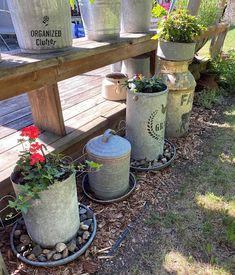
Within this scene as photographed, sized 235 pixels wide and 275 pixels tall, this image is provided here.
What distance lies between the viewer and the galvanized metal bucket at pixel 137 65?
3.21 m

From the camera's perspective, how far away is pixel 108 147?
2.01 meters

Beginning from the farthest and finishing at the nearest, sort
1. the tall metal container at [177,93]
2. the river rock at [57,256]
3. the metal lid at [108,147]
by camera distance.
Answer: the tall metal container at [177,93] < the metal lid at [108,147] < the river rock at [57,256]

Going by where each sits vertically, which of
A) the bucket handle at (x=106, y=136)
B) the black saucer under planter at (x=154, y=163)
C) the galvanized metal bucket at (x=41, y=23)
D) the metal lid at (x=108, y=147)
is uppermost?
the galvanized metal bucket at (x=41, y=23)

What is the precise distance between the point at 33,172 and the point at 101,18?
4.48 ft

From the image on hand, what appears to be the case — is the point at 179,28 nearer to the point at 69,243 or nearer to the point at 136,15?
the point at 136,15

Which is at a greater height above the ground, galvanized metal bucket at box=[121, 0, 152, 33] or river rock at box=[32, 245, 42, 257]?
A: galvanized metal bucket at box=[121, 0, 152, 33]

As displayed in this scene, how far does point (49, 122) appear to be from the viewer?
7.66 ft

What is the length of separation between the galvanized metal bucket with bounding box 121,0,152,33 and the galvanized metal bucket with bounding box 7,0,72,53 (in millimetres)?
1075

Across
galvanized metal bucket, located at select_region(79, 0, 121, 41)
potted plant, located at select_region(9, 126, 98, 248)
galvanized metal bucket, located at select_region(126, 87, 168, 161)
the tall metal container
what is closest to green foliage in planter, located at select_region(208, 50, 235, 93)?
the tall metal container

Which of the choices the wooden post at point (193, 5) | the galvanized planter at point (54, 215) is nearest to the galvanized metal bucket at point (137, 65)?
the wooden post at point (193, 5)

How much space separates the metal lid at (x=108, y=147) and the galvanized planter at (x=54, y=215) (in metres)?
0.43

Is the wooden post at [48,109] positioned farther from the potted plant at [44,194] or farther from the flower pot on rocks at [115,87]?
the flower pot on rocks at [115,87]

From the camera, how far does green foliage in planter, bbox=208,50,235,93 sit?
441 cm

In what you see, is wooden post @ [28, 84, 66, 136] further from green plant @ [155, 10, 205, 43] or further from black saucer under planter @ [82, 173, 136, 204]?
green plant @ [155, 10, 205, 43]
